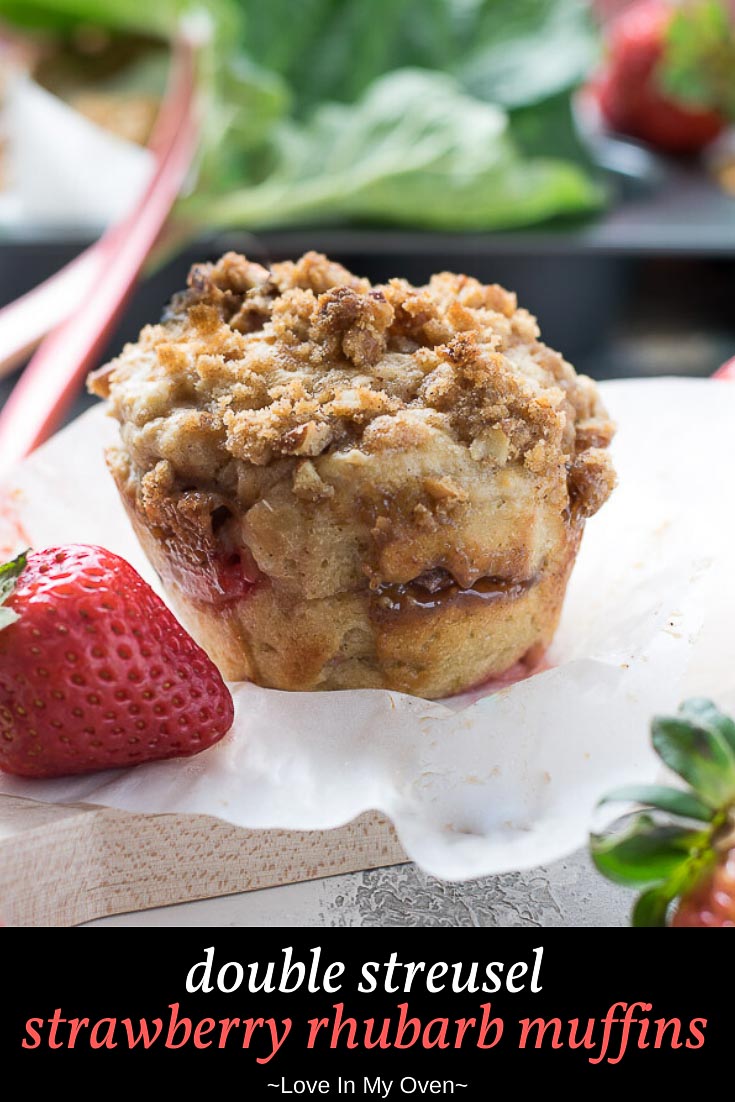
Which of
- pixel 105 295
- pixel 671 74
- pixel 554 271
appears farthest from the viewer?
pixel 671 74

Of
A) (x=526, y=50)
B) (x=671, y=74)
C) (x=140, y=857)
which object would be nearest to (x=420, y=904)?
(x=140, y=857)

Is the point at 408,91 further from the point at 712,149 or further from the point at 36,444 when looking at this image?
the point at 36,444

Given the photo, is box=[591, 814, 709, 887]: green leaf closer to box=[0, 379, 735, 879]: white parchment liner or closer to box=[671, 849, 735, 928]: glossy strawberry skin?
box=[671, 849, 735, 928]: glossy strawberry skin

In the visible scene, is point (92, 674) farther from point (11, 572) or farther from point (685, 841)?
point (685, 841)

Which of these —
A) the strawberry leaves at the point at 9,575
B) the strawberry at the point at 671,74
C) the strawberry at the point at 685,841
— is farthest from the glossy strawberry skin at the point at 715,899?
the strawberry at the point at 671,74

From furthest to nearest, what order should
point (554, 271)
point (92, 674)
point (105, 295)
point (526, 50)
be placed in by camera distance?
point (526, 50)
point (554, 271)
point (105, 295)
point (92, 674)

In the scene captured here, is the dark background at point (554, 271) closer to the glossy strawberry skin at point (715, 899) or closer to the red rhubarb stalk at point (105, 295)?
the red rhubarb stalk at point (105, 295)
